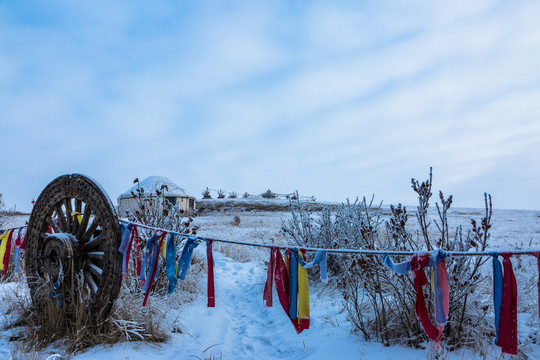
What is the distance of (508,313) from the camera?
2285 millimetres

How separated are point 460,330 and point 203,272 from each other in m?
4.64

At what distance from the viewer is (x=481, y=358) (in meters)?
3.08

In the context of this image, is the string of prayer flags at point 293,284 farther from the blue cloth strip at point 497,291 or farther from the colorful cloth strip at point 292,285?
the blue cloth strip at point 497,291

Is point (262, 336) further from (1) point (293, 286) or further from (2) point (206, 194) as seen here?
(2) point (206, 194)

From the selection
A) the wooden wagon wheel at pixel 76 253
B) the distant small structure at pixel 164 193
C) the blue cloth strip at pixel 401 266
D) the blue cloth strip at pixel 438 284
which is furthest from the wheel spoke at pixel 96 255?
the distant small structure at pixel 164 193

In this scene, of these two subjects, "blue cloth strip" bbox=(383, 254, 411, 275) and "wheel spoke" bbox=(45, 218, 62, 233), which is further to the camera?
"wheel spoke" bbox=(45, 218, 62, 233)

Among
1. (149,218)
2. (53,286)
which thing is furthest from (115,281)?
(149,218)

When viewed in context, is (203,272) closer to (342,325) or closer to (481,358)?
(342,325)

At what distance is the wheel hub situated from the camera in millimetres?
3703

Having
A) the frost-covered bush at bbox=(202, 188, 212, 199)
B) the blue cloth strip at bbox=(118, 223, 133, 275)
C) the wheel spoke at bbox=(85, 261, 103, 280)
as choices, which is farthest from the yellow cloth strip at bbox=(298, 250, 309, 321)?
the frost-covered bush at bbox=(202, 188, 212, 199)

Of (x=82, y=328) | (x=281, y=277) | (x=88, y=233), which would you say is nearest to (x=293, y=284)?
(x=281, y=277)

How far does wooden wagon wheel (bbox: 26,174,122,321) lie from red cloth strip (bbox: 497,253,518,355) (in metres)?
3.24

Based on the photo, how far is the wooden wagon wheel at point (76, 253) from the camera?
3.55m

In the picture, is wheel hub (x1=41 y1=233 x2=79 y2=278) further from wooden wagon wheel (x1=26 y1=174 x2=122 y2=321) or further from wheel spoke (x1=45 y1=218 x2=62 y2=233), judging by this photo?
wheel spoke (x1=45 y1=218 x2=62 y2=233)
